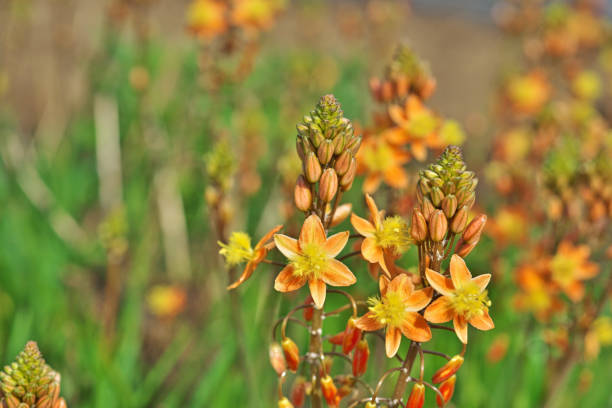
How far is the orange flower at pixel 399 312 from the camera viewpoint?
1.06 m

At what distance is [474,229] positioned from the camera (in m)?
1.11

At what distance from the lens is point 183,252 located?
379 cm

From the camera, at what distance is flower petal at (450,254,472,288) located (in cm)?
106

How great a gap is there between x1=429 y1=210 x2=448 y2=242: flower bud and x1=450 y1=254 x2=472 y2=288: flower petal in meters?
0.05

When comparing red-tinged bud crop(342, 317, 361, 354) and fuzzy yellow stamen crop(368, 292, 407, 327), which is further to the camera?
red-tinged bud crop(342, 317, 361, 354)

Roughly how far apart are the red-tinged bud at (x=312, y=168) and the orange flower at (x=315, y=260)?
0.29 ft

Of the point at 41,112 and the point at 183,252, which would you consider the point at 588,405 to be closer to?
the point at 183,252

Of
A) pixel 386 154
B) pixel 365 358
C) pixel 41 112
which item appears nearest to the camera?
pixel 365 358

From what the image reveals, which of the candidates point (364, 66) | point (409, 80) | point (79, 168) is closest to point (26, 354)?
point (409, 80)

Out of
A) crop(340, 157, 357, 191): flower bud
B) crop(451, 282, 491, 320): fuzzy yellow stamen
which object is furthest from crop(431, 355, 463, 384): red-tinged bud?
crop(340, 157, 357, 191): flower bud

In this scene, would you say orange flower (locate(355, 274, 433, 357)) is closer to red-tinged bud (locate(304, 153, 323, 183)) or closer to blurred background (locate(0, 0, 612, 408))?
red-tinged bud (locate(304, 153, 323, 183))

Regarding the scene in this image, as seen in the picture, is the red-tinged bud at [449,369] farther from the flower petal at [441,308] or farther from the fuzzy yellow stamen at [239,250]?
the fuzzy yellow stamen at [239,250]

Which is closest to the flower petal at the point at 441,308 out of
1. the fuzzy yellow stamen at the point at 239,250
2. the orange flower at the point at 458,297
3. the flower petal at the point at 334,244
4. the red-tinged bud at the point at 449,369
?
the orange flower at the point at 458,297

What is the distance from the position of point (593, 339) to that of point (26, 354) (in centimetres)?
212
